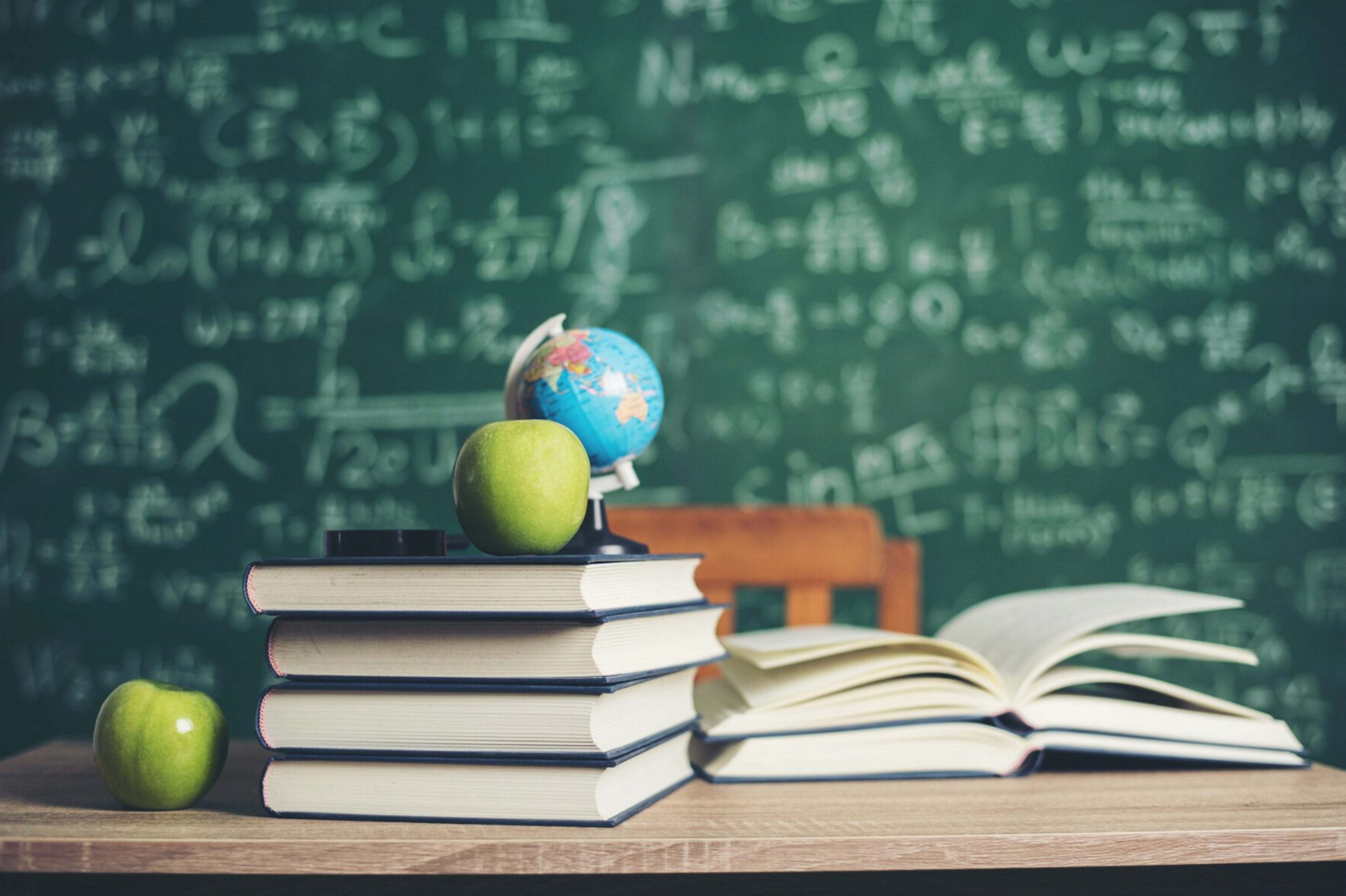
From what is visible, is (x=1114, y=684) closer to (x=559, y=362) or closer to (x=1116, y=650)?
(x=1116, y=650)

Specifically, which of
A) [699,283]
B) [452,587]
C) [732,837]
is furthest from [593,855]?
[699,283]

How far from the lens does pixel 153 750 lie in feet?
2.13

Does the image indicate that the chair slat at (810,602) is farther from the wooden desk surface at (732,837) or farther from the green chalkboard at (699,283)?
the wooden desk surface at (732,837)

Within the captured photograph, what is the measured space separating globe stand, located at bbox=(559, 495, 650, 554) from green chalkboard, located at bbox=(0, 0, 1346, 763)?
4.67 feet

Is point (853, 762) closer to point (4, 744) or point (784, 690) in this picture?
point (784, 690)

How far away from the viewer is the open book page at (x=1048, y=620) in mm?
787

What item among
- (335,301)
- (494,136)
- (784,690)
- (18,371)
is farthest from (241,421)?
(784,690)

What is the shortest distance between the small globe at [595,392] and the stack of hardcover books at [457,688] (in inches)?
5.5

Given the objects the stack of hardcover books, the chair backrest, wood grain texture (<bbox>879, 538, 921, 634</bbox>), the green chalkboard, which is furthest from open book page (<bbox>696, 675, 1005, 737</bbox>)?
the green chalkboard

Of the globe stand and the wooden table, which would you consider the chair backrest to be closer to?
the globe stand

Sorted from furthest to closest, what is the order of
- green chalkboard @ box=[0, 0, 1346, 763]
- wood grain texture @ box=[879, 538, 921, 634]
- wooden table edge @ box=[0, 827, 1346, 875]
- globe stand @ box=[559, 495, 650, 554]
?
1. green chalkboard @ box=[0, 0, 1346, 763]
2. wood grain texture @ box=[879, 538, 921, 634]
3. globe stand @ box=[559, 495, 650, 554]
4. wooden table edge @ box=[0, 827, 1346, 875]

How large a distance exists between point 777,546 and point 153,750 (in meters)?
1.17

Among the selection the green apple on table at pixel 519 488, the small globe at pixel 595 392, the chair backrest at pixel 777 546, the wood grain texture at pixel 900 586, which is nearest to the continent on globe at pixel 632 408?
the small globe at pixel 595 392

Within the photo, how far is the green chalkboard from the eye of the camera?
86.6 inches
